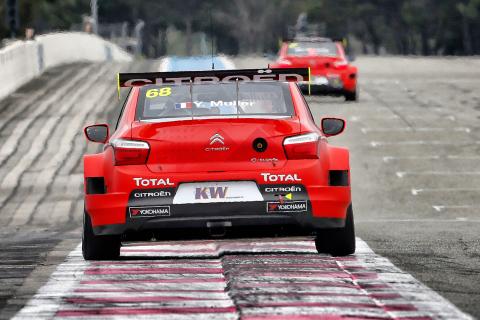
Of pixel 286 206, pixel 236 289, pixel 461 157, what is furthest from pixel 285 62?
pixel 236 289

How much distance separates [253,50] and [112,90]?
103091mm

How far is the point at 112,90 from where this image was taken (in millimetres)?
39875

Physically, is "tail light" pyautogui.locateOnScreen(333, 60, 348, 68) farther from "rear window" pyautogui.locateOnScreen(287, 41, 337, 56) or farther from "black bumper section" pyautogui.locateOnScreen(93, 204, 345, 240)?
"black bumper section" pyautogui.locateOnScreen(93, 204, 345, 240)

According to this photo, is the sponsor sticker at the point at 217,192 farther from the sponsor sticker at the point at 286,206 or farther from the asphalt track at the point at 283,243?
the asphalt track at the point at 283,243

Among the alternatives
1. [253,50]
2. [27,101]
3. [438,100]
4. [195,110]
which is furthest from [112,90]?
[253,50]

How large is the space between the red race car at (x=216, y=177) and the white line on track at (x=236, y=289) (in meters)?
0.31

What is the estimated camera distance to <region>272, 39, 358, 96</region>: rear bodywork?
34438 millimetres

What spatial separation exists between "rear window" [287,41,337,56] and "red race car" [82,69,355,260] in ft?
78.9

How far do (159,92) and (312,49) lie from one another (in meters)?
24.0

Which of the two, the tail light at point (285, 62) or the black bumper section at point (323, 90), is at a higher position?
the tail light at point (285, 62)

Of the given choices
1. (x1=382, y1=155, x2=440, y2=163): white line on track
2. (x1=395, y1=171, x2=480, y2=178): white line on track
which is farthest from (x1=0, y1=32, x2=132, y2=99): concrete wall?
(x1=395, y1=171, x2=480, y2=178): white line on track

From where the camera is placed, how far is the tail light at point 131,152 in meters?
10.7

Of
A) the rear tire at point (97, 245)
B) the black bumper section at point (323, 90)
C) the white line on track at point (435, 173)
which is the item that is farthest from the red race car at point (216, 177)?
the black bumper section at point (323, 90)

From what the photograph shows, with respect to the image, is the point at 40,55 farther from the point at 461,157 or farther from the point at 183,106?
the point at 183,106
